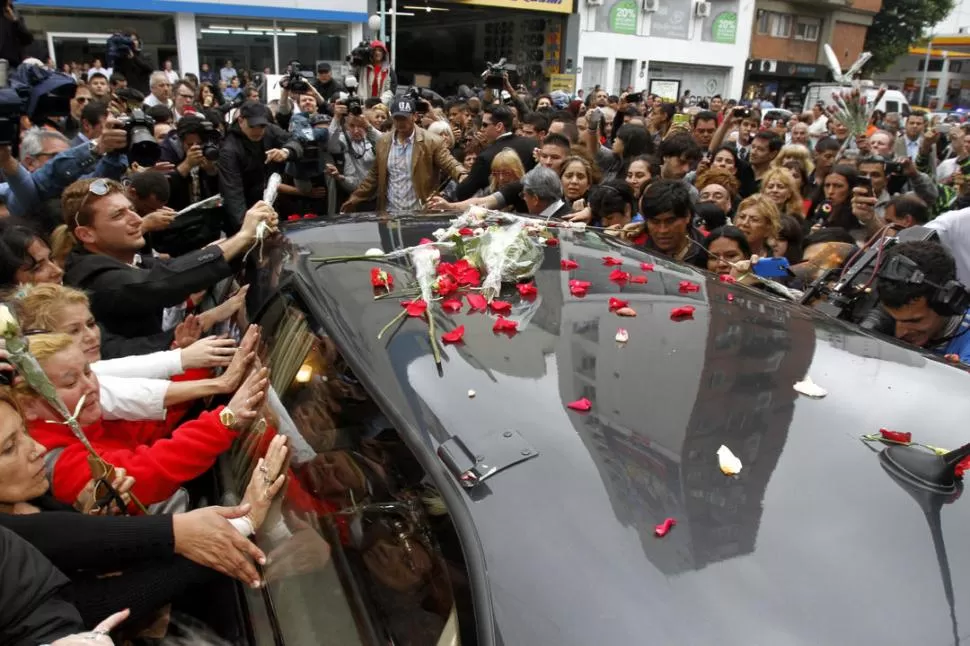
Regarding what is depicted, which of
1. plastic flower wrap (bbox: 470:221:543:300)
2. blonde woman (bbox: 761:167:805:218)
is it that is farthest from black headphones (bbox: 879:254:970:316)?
blonde woman (bbox: 761:167:805:218)

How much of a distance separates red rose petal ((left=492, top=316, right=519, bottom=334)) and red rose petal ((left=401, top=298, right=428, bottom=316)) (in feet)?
0.66

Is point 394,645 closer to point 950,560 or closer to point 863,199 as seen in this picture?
point 950,560

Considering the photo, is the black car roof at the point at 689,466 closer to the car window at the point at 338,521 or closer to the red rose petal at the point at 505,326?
the red rose petal at the point at 505,326

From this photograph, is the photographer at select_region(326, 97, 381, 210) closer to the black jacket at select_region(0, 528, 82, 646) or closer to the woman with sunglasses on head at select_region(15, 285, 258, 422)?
the woman with sunglasses on head at select_region(15, 285, 258, 422)

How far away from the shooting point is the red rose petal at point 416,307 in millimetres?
1894

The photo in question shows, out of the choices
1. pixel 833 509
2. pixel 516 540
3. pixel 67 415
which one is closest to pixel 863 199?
pixel 833 509

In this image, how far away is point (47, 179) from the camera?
164 inches

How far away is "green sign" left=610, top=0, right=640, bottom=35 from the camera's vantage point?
27.9m

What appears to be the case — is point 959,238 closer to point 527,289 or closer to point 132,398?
point 527,289

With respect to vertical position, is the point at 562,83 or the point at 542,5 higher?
the point at 542,5

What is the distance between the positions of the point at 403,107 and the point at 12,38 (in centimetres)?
273

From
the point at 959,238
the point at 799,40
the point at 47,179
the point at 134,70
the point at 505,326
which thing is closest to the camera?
the point at 505,326

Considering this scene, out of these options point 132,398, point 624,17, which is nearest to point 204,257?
point 132,398

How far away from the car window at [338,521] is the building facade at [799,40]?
35865 millimetres
